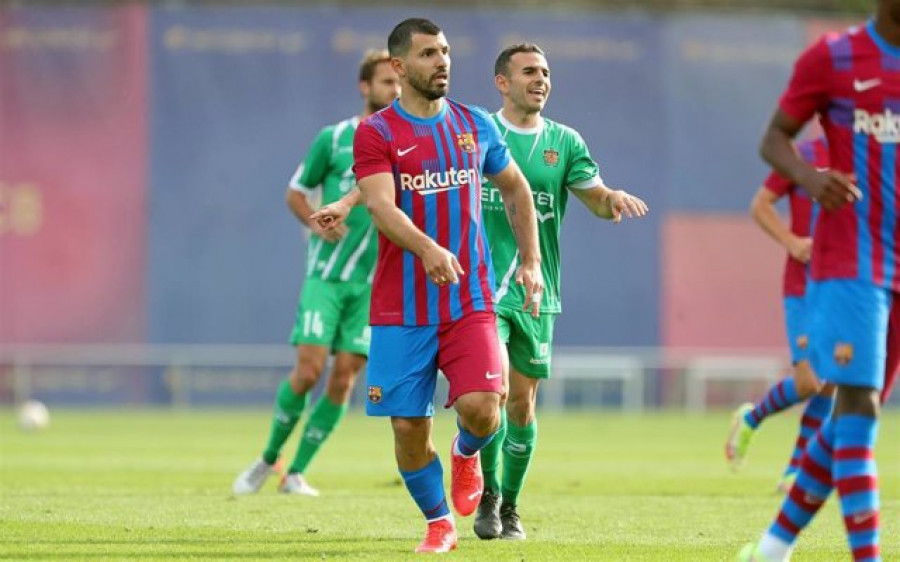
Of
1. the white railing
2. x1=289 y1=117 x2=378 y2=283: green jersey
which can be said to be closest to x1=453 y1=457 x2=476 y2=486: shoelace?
x1=289 y1=117 x2=378 y2=283: green jersey

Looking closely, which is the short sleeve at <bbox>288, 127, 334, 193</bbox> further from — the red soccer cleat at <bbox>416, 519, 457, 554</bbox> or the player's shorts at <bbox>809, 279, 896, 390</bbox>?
the player's shorts at <bbox>809, 279, 896, 390</bbox>

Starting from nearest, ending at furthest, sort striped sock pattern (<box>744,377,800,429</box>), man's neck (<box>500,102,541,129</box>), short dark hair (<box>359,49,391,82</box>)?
man's neck (<box>500,102,541,129</box>), short dark hair (<box>359,49,391,82</box>), striped sock pattern (<box>744,377,800,429</box>)

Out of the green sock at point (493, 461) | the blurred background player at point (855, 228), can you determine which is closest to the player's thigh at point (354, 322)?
the green sock at point (493, 461)

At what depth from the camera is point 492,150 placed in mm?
8180

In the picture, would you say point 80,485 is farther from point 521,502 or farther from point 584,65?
point 584,65

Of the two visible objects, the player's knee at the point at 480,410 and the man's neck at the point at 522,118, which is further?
the man's neck at the point at 522,118

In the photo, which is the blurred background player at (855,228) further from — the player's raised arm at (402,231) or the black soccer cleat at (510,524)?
the black soccer cleat at (510,524)

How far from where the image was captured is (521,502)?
37.0 feet

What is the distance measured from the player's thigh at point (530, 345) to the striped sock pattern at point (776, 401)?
10.5ft

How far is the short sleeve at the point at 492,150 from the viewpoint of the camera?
8164mm

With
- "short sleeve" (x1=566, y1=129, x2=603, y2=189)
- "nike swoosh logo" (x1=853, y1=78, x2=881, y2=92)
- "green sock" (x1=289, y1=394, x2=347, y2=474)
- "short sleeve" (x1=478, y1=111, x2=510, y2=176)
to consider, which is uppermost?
"nike swoosh logo" (x1=853, y1=78, x2=881, y2=92)

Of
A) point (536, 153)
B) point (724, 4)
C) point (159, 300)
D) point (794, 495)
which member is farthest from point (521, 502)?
point (724, 4)

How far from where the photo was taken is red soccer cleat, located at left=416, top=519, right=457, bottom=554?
313 inches

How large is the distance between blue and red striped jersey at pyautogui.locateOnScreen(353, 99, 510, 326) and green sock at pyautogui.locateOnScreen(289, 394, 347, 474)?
13.5 ft
